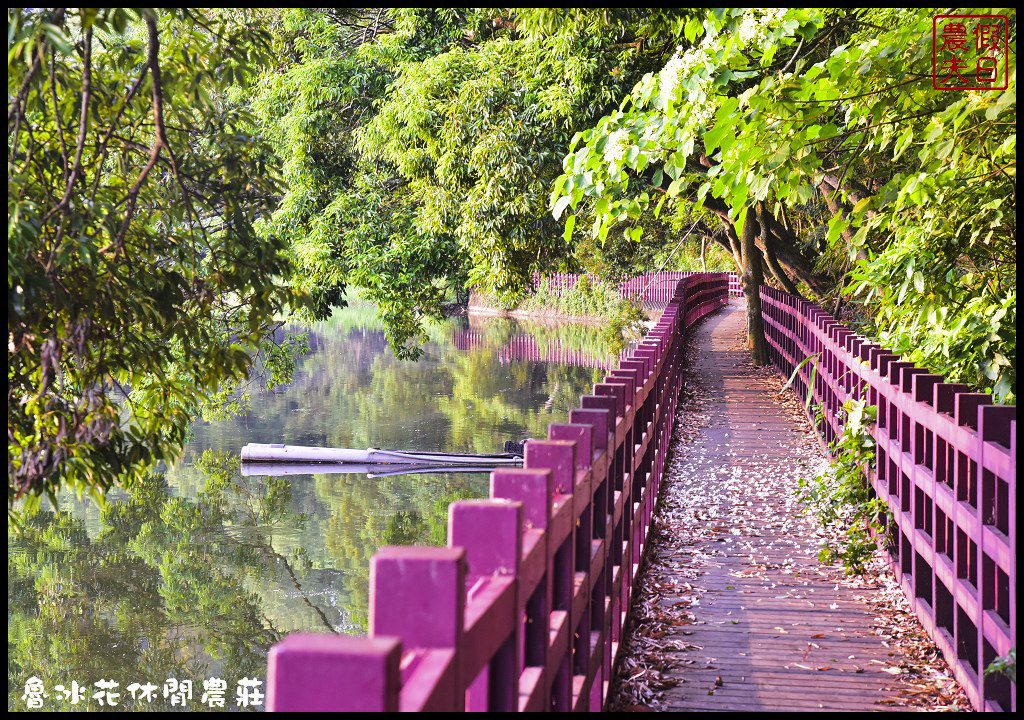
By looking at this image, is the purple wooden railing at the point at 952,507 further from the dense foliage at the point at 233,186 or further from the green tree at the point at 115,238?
the green tree at the point at 115,238

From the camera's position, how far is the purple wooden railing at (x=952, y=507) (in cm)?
379

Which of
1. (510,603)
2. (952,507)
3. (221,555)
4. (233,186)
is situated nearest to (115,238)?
(233,186)

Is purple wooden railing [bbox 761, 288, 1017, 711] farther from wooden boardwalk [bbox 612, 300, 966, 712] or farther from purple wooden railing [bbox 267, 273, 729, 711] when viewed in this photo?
purple wooden railing [bbox 267, 273, 729, 711]

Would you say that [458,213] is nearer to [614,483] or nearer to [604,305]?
[614,483]

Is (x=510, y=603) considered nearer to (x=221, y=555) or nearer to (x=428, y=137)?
(x=428, y=137)

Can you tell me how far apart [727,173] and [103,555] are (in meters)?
14.0

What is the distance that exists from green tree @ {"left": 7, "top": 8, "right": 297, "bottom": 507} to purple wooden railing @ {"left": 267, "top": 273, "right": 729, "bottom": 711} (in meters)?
2.14

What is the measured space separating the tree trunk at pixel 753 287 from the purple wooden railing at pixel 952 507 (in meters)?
12.9

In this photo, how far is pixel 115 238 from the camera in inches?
189

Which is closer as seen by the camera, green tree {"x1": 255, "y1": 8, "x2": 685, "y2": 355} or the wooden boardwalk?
the wooden boardwalk

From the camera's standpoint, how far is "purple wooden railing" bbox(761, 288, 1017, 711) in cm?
379

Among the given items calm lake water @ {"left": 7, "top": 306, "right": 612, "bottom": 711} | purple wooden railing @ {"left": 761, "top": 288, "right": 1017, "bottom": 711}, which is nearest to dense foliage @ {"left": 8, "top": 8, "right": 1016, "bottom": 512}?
purple wooden railing @ {"left": 761, "top": 288, "right": 1017, "bottom": 711}

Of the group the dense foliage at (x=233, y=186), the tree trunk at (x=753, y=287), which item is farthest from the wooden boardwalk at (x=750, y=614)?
the tree trunk at (x=753, y=287)

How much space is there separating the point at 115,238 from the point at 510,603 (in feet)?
10.9
